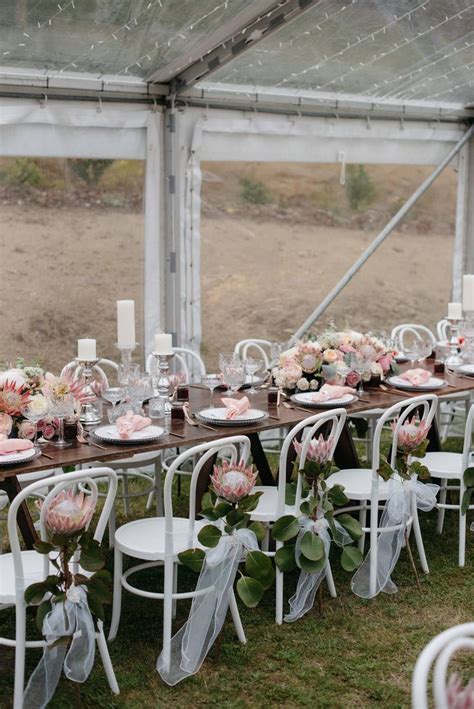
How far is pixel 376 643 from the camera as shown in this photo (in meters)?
3.44

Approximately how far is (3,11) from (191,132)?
1690 mm

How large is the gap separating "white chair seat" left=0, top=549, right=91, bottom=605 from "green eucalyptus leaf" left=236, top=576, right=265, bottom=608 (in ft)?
1.81

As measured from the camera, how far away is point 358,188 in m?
14.0

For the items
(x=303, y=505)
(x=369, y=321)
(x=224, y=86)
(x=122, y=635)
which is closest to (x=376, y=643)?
(x=303, y=505)

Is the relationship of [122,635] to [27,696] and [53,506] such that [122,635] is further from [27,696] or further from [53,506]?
[53,506]

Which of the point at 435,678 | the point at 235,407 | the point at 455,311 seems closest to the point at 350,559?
the point at 235,407

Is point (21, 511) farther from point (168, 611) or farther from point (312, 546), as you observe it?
point (312, 546)

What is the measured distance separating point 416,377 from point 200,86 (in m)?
2.37

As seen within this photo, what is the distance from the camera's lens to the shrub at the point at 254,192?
1310 cm

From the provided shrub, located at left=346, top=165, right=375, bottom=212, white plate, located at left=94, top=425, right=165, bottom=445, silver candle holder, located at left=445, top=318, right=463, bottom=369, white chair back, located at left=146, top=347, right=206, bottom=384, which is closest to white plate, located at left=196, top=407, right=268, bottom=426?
white plate, located at left=94, top=425, right=165, bottom=445

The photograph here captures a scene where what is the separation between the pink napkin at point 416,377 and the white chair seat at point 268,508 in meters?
1.08

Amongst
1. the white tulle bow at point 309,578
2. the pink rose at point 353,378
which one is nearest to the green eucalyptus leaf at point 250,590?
the white tulle bow at point 309,578

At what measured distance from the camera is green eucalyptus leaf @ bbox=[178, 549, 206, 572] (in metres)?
3.14

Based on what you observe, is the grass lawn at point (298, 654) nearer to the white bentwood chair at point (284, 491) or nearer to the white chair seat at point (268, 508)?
the white bentwood chair at point (284, 491)
